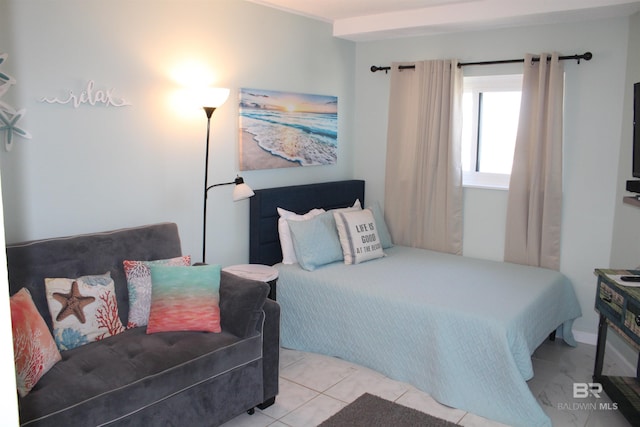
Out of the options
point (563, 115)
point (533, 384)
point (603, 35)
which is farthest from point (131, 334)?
point (603, 35)

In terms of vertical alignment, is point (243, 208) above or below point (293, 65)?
A: below

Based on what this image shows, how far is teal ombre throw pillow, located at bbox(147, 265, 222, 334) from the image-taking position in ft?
8.99

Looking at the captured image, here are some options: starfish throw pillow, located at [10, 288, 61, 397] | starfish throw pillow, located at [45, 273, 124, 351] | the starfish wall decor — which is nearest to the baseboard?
starfish throw pillow, located at [45, 273, 124, 351]

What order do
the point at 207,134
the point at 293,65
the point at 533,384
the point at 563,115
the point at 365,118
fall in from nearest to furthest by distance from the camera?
the point at 533,384 → the point at 207,134 → the point at 563,115 → the point at 293,65 → the point at 365,118

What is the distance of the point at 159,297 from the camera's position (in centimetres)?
278

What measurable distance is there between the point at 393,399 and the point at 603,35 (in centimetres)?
288

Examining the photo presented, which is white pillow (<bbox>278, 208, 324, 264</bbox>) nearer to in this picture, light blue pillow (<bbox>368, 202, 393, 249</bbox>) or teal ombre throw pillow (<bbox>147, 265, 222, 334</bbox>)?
light blue pillow (<bbox>368, 202, 393, 249</bbox>)

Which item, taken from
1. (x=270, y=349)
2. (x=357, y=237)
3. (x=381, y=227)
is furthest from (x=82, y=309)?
(x=381, y=227)

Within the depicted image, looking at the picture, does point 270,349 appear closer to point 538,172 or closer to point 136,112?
point 136,112

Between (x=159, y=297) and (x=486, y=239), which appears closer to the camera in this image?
(x=159, y=297)

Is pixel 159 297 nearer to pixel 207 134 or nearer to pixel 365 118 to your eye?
pixel 207 134

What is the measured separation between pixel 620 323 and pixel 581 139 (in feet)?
5.19

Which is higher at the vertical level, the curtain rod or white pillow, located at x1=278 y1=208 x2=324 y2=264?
the curtain rod

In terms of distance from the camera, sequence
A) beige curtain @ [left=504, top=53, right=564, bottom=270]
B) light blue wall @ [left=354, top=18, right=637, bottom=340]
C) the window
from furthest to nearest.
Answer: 1. the window
2. beige curtain @ [left=504, top=53, right=564, bottom=270]
3. light blue wall @ [left=354, top=18, right=637, bottom=340]
